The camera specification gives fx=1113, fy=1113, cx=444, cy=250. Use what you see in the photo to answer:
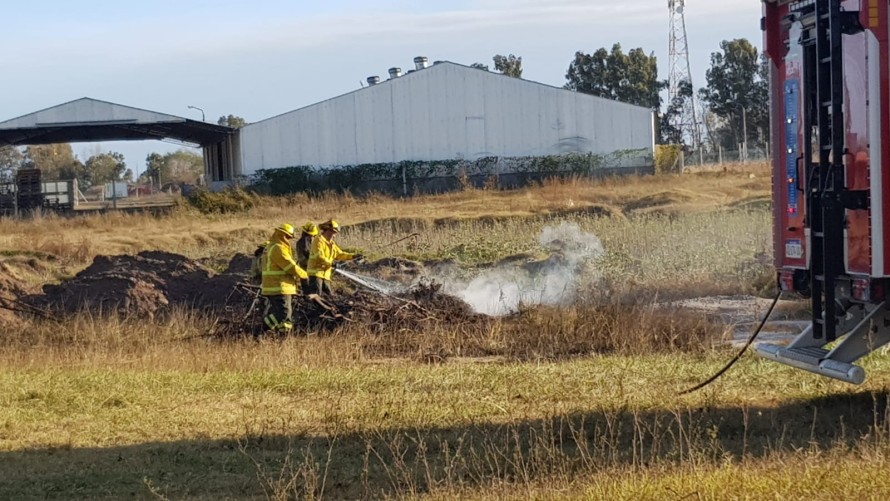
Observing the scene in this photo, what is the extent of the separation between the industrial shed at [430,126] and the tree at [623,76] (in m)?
37.7

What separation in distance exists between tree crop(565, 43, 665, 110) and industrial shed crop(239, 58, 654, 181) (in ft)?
124

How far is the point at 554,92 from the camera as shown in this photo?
49.5 m

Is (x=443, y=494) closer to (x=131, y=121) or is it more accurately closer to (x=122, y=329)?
(x=122, y=329)

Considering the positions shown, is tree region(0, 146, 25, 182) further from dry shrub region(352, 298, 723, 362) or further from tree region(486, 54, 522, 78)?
dry shrub region(352, 298, 723, 362)

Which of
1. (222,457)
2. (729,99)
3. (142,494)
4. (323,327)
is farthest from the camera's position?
(729,99)

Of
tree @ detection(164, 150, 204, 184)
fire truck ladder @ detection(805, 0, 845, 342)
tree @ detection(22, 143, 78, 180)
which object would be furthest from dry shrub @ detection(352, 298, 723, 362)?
tree @ detection(164, 150, 204, 184)

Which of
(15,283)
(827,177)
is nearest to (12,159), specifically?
(15,283)

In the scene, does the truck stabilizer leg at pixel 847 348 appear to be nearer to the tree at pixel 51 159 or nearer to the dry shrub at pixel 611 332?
the dry shrub at pixel 611 332

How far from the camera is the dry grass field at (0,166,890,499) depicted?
6.90m

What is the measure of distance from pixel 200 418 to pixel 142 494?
2.29 m

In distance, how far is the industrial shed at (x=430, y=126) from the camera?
162ft

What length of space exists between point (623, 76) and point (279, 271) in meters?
75.8

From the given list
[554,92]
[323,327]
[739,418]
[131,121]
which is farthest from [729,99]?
[739,418]

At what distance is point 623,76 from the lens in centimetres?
8750
